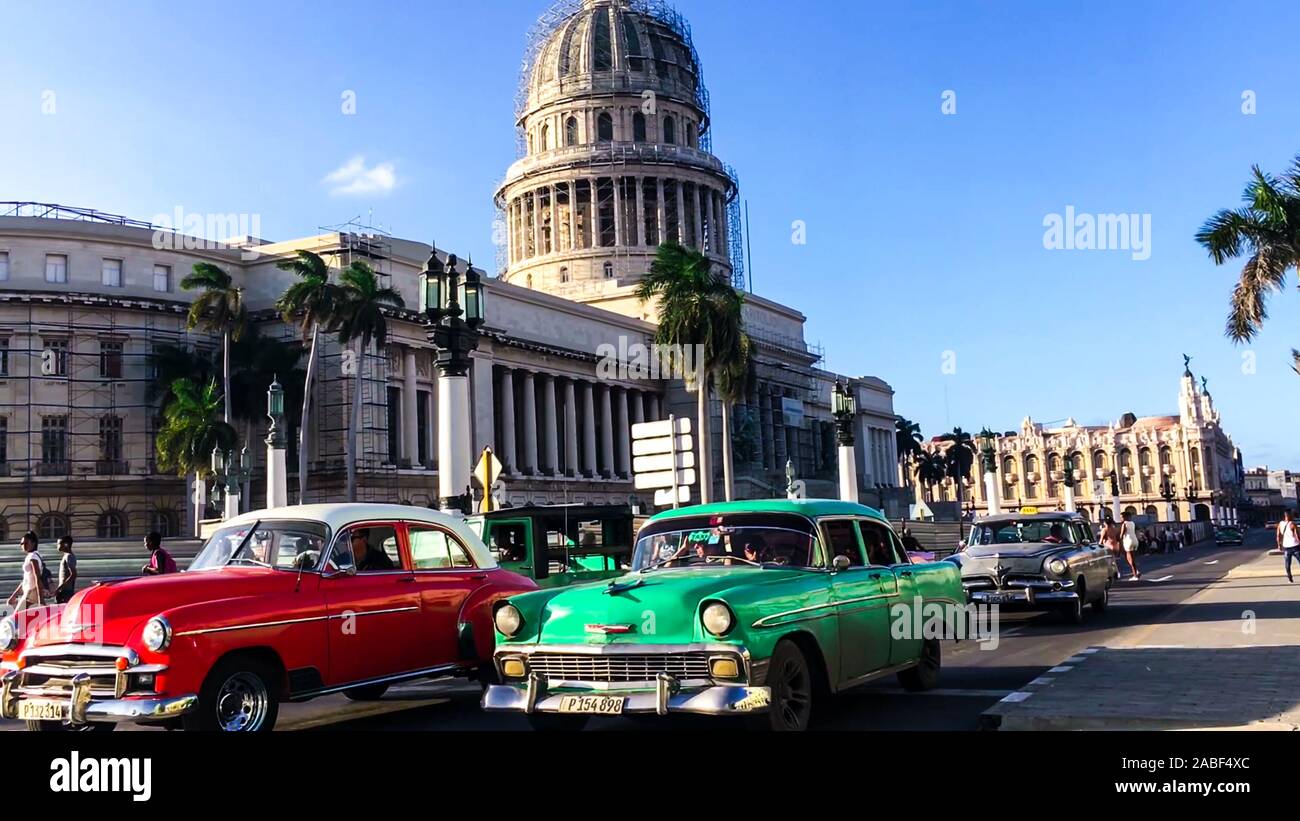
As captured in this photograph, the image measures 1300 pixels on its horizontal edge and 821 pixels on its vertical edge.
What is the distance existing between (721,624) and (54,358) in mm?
50057

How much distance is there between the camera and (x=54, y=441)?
50.8 meters

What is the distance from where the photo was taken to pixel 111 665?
27.1 feet

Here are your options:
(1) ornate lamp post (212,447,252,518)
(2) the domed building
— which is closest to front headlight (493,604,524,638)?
(1) ornate lamp post (212,447,252,518)

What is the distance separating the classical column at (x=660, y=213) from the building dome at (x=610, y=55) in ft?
28.5

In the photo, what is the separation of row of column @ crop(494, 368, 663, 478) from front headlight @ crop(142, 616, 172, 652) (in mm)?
52568

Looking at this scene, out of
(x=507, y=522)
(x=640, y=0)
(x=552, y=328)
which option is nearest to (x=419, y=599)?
(x=507, y=522)

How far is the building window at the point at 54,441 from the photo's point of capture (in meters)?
50.3

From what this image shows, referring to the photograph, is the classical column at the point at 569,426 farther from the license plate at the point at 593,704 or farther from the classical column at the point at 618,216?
the license plate at the point at 593,704

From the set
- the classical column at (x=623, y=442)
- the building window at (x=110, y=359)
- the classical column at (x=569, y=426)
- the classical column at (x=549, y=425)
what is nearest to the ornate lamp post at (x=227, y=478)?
the building window at (x=110, y=359)

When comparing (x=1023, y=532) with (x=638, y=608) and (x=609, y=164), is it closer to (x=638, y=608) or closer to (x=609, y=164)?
(x=638, y=608)

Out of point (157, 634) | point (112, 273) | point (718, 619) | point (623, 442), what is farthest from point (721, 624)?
point (623, 442)

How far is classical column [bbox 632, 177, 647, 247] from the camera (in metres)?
92.4

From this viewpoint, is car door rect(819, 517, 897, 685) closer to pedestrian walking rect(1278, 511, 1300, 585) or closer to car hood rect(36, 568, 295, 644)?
car hood rect(36, 568, 295, 644)

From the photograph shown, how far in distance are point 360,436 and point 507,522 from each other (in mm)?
40181
